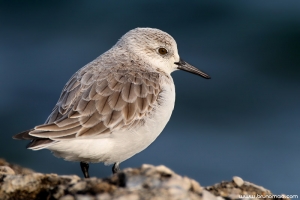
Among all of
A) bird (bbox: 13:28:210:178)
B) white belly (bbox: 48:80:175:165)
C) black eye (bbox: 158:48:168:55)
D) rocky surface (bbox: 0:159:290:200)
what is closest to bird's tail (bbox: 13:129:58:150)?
bird (bbox: 13:28:210:178)

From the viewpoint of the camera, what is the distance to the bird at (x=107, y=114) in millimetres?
5496

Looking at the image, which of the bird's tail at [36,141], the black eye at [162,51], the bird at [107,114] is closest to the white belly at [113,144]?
the bird at [107,114]

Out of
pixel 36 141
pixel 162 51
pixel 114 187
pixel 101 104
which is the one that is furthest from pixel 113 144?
pixel 114 187

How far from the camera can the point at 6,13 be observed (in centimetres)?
1499

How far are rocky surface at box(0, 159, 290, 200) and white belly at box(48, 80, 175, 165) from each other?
130cm

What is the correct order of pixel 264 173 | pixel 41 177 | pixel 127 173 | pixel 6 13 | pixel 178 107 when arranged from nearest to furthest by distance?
pixel 127 173
pixel 41 177
pixel 264 173
pixel 178 107
pixel 6 13

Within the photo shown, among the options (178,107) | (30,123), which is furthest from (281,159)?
(30,123)

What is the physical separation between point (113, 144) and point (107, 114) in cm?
32

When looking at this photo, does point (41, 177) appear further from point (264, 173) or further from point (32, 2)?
point (32, 2)

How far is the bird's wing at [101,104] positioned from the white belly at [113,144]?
0.24 feet

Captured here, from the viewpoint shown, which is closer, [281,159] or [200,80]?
[281,159]

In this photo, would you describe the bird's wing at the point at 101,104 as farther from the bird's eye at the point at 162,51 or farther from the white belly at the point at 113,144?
the bird's eye at the point at 162,51

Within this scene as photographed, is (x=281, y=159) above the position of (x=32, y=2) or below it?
below

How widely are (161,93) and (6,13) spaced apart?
390 inches
